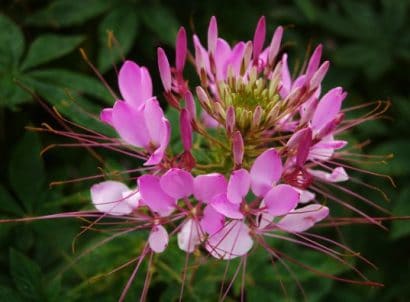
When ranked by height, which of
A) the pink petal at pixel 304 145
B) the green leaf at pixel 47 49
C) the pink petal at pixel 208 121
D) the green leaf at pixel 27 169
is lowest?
the green leaf at pixel 27 169

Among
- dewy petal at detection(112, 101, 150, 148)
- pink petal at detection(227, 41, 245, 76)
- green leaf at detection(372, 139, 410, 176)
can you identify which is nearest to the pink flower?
dewy petal at detection(112, 101, 150, 148)

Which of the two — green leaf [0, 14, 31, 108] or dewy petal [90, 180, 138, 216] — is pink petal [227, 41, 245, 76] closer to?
dewy petal [90, 180, 138, 216]

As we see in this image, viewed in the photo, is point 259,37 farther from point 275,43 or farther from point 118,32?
point 118,32

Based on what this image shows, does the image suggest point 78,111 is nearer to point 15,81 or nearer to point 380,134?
point 15,81

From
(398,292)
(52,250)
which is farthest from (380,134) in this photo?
(52,250)

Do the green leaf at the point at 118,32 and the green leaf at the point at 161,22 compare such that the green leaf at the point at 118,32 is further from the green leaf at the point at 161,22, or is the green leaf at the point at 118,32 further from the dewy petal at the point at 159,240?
the dewy petal at the point at 159,240

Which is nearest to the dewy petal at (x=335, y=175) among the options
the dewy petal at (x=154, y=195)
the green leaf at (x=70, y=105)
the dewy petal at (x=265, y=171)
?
the dewy petal at (x=265, y=171)
